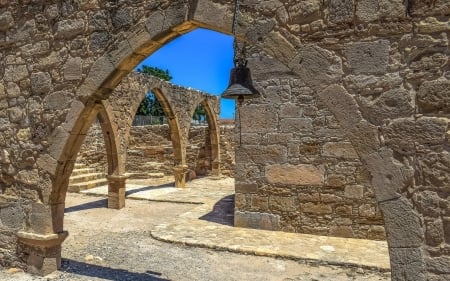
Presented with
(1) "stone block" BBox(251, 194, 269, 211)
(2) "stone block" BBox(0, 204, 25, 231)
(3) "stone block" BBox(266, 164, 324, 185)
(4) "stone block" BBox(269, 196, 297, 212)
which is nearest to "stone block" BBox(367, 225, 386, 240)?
(3) "stone block" BBox(266, 164, 324, 185)

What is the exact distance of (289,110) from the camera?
5.87m

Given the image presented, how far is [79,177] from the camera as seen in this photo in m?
11.6

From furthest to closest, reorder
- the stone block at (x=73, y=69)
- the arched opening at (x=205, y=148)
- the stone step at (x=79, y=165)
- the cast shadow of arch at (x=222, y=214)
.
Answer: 1. the arched opening at (x=205, y=148)
2. the stone step at (x=79, y=165)
3. the cast shadow of arch at (x=222, y=214)
4. the stone block at (x=73, y=69)

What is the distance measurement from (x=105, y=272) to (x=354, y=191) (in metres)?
3.77

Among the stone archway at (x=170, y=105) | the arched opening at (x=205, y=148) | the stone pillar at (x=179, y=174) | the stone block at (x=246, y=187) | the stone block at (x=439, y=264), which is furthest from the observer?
the arched opening at (x=205, y=148)

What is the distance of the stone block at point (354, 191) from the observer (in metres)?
5.54

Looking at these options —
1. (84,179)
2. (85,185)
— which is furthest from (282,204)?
(84,179)

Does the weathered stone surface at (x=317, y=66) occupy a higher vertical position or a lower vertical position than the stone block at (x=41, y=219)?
higher

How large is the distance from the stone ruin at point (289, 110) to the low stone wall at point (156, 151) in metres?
8.35

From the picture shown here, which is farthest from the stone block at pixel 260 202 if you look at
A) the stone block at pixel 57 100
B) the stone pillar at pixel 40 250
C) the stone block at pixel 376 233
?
the stone block at pixel 57 100

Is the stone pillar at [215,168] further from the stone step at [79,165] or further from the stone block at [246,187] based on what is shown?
the stone block at [246,187]

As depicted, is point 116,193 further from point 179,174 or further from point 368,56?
point 368,56

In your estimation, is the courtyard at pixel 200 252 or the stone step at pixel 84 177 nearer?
the courtyard at pixel 200 252

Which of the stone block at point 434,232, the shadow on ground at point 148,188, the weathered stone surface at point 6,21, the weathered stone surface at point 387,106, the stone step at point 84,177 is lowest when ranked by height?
the shadow on ground at point 148,188
